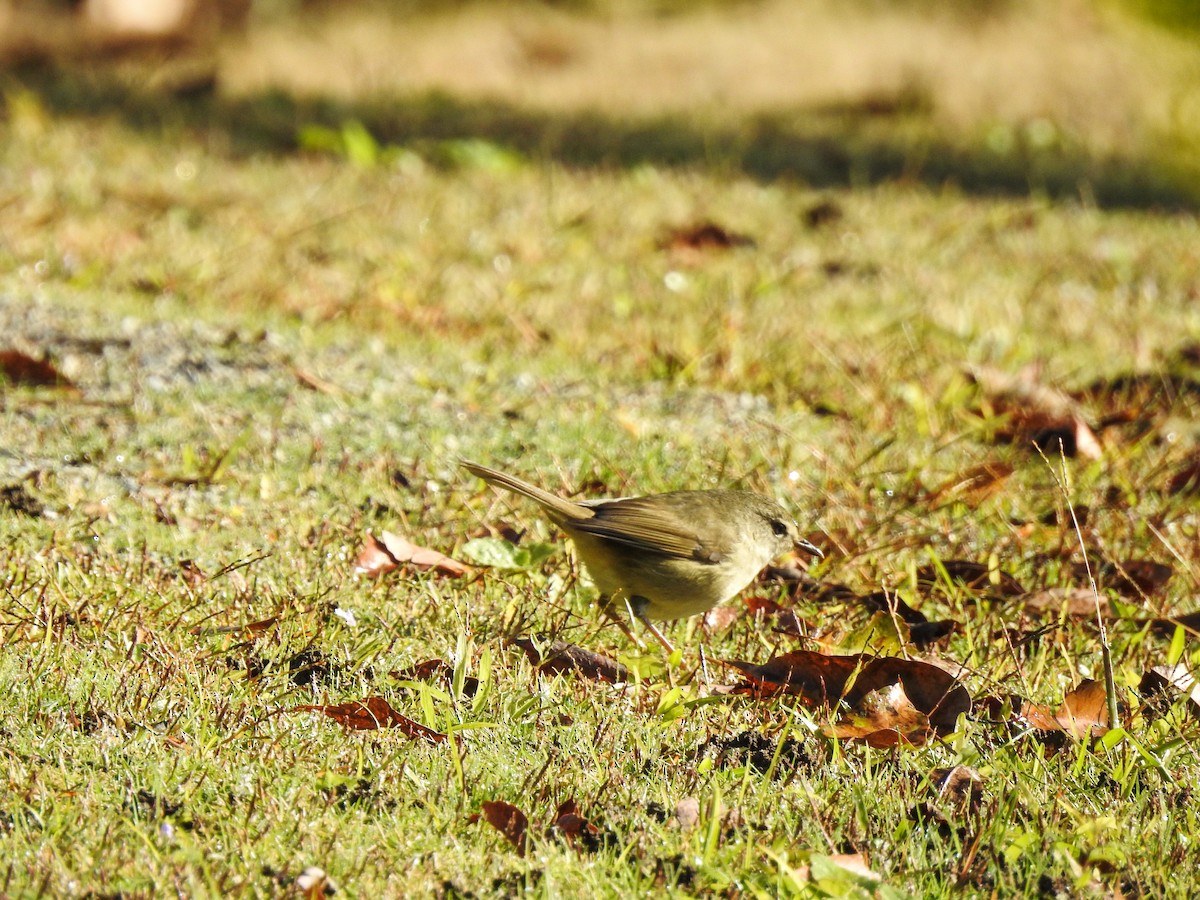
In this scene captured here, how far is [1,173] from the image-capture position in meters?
7.27

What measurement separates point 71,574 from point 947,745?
2.03 metres

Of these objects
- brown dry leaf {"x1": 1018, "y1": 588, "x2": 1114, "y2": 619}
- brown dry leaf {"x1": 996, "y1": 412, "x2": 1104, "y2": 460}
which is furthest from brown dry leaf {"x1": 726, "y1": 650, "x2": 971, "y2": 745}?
brown dry leaf {"x1": 996, "y1": 412, "x2": 1104, "y2": 460}

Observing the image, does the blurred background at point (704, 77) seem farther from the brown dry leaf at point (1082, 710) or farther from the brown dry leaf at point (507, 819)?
the brown dry leaf at point (507, 819)

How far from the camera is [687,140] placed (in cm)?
922

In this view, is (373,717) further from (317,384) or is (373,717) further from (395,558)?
(317,384)

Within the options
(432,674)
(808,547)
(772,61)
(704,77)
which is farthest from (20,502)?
(772,61)

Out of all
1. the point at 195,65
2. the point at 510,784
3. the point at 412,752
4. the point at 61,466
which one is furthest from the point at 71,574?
the point at 195,65

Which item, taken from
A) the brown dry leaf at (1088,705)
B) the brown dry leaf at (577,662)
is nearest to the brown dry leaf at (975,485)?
the brown dry leaf at (1088,705)

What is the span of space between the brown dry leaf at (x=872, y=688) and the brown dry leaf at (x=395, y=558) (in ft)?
2.84

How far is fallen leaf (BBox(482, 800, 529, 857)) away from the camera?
265 centimetres

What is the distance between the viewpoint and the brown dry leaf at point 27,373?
15.2 ft

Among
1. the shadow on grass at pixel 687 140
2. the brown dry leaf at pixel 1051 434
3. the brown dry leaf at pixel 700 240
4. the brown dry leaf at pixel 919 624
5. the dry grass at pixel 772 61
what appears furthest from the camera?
the dry grass at pixel 772 61

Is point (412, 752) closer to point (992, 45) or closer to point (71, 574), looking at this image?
point (71, 574)

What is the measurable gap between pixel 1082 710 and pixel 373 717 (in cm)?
152
